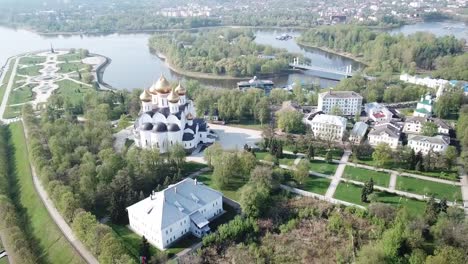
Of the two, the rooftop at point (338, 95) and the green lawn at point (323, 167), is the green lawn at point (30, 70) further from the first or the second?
the green lawn at point (323, 167)

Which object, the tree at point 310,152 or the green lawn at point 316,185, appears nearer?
the green lawn at point 316,185

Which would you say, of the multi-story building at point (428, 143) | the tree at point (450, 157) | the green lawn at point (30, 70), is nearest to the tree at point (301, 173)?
the multi-story building at point (428, 143)

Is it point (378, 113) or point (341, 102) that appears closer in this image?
point (378, 113)

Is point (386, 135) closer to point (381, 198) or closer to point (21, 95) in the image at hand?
point (381, 198)

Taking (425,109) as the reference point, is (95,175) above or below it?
below

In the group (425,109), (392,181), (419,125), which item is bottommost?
(392,181)

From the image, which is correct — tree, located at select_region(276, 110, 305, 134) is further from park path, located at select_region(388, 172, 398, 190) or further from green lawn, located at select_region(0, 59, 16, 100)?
green lawn, located at select_region(0, 59, 16, 100)

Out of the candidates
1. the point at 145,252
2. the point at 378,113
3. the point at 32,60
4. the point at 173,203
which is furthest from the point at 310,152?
the point at 32,60
